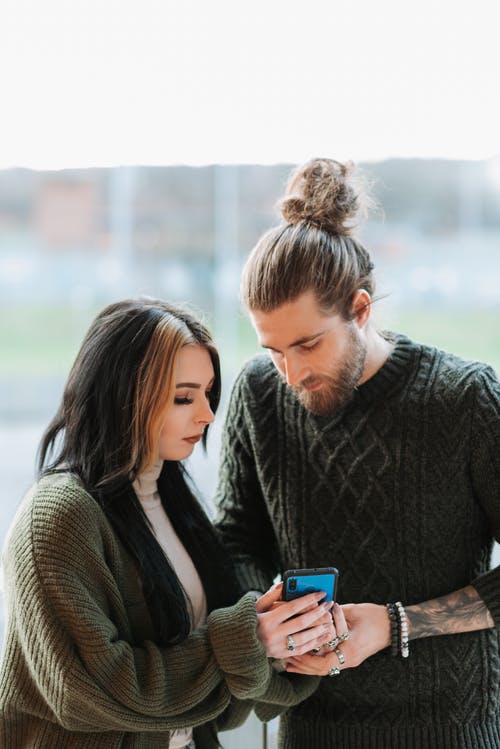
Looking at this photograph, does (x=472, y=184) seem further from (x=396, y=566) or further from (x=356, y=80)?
(x=396, y=566)

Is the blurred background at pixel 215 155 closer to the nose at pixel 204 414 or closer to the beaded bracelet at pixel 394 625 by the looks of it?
the nose at pixel 204 414

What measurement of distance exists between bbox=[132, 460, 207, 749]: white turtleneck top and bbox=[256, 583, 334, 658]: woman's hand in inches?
6.3

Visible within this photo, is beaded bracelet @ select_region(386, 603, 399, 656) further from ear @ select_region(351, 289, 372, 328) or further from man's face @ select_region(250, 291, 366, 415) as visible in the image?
ear @ select_region(351, 289, 372, 328)

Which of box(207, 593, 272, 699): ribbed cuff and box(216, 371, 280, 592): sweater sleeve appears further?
box(216, 371, 280, 592): sweater sleeve

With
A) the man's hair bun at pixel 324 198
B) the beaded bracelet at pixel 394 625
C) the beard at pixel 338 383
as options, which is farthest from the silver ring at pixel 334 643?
the man's hair bun at pixel 324 198

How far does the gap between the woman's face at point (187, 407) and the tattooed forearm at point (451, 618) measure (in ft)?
1.72

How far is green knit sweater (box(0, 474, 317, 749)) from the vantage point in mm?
1392

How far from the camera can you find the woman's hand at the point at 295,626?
1.54m

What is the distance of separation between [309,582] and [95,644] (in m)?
0.40

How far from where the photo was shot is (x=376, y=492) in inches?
67.2

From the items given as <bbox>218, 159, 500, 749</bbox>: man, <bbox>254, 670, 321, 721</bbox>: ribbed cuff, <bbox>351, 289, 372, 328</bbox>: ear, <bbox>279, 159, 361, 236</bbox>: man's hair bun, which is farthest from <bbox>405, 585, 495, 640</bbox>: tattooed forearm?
<bbox>279, 159, 361, 236</bbox>: man's hair bun

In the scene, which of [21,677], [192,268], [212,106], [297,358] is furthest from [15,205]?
[21,677]

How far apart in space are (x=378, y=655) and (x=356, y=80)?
162cm

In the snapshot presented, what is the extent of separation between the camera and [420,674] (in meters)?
1.68
